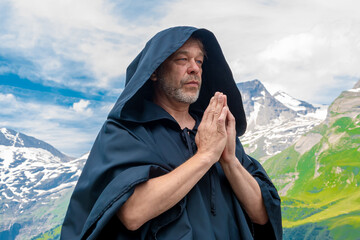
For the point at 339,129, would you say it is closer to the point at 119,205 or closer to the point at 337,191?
the point at 337,191

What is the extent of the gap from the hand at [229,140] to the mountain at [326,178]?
272 ft

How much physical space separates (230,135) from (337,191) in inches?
4692

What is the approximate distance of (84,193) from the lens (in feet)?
11.6

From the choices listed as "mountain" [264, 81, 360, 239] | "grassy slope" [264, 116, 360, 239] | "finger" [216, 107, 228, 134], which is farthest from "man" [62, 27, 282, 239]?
"mountain" [264, 81, 360, 239]

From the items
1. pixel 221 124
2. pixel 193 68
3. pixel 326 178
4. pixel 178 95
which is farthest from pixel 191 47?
pixel 326 178

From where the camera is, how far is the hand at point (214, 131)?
3456 millimetres

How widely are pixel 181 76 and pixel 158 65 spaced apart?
379mm

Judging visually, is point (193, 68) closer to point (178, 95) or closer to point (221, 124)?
point (178, 95)

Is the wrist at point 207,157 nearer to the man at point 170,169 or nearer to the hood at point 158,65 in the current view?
the man at point 170,169

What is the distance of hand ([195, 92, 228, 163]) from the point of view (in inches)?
136

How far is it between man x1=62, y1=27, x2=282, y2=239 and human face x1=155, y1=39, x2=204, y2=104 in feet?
0.04

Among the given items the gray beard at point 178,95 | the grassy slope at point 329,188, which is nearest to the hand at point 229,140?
the gray beard at point 178,95

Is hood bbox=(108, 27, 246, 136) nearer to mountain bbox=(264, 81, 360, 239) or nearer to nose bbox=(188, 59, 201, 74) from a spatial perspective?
nose bbox=(188, 59, 201, 74)

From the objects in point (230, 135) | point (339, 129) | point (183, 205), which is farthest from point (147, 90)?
point (339, 129)
